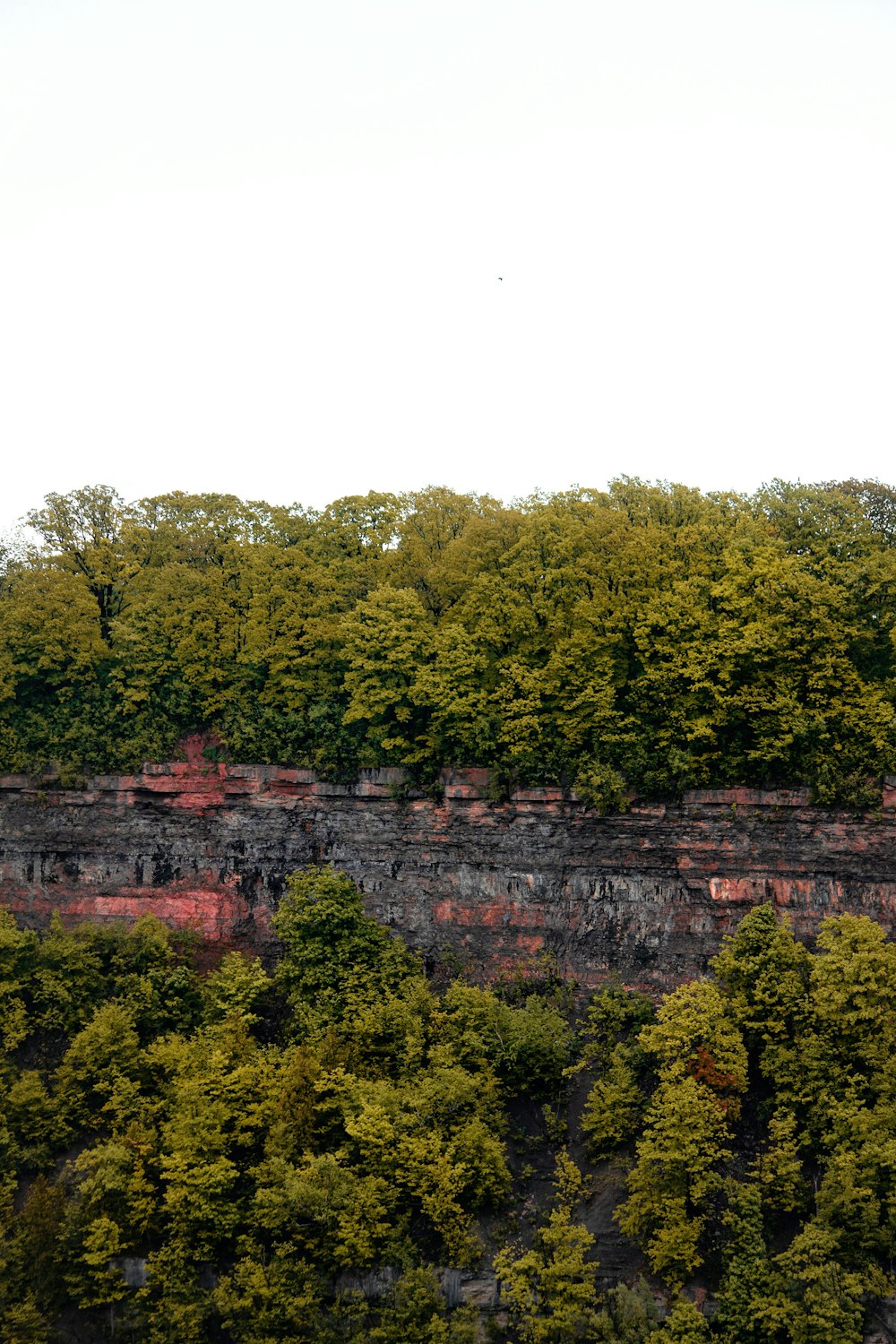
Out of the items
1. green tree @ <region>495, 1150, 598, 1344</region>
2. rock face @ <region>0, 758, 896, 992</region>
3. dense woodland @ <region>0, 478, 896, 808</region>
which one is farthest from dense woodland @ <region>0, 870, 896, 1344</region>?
dense woodland @ <region>0, 478, 896, 808</region>

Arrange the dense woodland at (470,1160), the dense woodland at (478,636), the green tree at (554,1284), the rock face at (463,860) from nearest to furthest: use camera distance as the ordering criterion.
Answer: the green tree at (554,1284) → the dense woodland at (470,1160) → the rock face at (463,860) → the dense woodland at (478,636)

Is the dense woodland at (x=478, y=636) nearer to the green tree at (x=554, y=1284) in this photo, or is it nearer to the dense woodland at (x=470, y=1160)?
the dense woodland at (x=470, y=1160)

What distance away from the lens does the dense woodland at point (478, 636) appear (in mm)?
39469

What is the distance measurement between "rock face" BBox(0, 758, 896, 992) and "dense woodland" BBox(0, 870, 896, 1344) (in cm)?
228

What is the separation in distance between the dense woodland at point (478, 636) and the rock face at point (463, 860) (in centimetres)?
112

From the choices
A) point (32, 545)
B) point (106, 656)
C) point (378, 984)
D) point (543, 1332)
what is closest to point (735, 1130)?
point (543, 1332)

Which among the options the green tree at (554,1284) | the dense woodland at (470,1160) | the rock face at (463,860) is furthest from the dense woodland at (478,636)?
the green tree at (554,1284)

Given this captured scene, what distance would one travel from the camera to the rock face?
38719 millimetres

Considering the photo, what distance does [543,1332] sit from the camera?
3050 cm

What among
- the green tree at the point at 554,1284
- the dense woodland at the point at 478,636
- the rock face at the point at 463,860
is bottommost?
the green tree at the point at 554,1284

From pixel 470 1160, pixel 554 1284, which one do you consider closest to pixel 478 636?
pixel 470 1160

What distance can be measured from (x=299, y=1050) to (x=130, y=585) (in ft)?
69.0

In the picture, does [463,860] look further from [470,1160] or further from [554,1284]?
[554,1284]

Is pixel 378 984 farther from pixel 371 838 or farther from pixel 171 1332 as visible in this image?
pixel 171 1332
